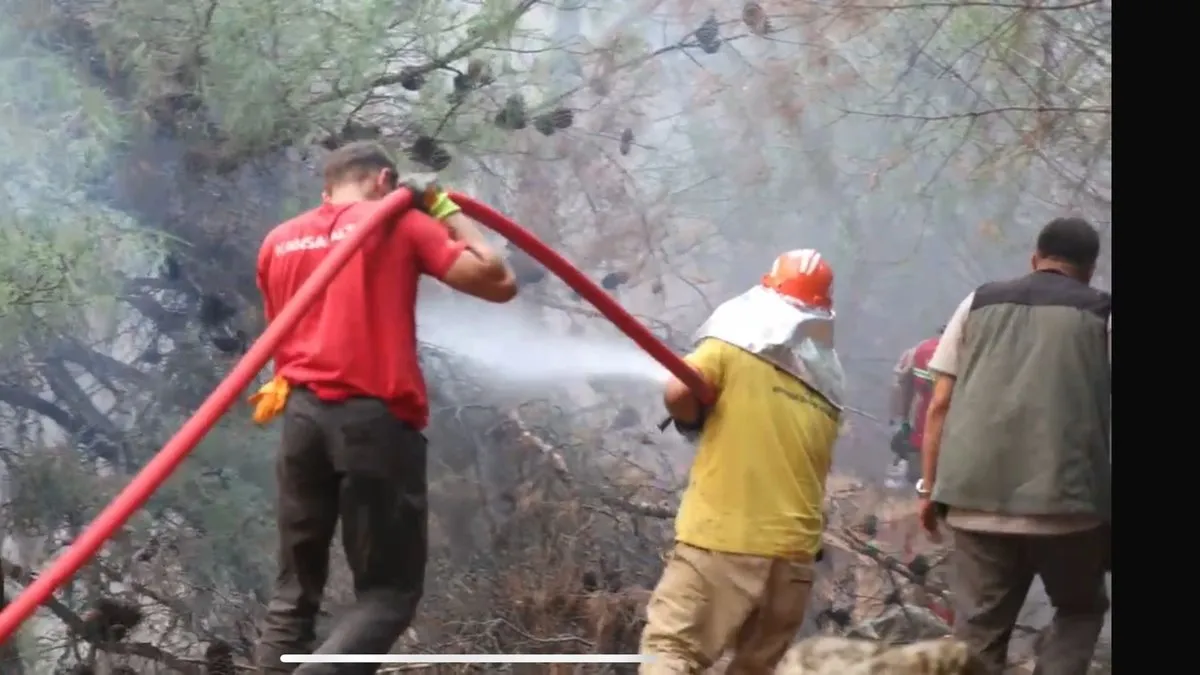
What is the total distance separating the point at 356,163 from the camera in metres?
2.16

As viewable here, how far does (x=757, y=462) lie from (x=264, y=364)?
76cm

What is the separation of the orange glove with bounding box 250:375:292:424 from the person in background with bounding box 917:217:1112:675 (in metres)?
1.01

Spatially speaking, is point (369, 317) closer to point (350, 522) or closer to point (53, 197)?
point (350, 522)

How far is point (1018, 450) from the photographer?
2078 mm

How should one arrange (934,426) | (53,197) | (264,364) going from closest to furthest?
(264,364)
(934,426)
(53,197)

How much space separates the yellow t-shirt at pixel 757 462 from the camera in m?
2.09

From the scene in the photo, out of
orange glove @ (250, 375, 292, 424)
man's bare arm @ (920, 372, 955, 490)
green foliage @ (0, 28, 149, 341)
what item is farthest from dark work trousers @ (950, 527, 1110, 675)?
green foliage @ (0, 28, 149, 341)

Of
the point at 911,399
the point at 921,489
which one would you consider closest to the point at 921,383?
the point at 911,399

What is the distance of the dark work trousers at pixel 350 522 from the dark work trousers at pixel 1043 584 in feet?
2.83

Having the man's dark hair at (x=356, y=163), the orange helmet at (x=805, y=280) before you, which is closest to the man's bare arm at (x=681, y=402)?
the orange helmet at (x=805, y=280)

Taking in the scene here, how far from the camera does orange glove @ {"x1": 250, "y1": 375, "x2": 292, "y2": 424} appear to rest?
209 cm
